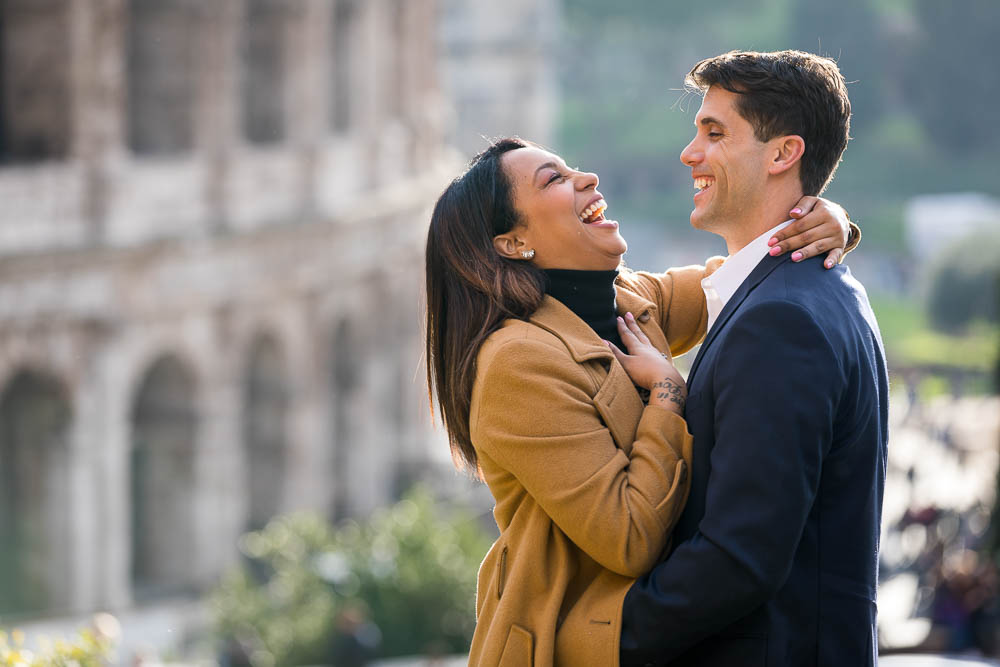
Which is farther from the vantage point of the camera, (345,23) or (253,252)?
(345,23)

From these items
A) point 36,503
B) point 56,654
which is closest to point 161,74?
point 36,503

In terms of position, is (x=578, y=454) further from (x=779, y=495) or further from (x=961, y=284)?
(x=961, y=284)

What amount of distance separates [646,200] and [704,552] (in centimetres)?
7076

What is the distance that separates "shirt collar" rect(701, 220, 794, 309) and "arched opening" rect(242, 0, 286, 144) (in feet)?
73.7

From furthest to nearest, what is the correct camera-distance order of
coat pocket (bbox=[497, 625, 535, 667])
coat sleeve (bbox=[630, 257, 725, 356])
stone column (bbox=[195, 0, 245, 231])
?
stone column (bbox=[195, 0, 245, 231]) → coat sleeve (bbox=[630, 257, 725, 356]) → coat pocket (bbox=[497, 625, 535, 667])

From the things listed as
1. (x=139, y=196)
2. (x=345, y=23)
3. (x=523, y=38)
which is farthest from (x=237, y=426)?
(x=523, y=38)

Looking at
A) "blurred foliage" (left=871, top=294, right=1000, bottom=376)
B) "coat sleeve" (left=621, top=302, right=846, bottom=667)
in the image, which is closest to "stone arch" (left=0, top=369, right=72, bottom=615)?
"coat sleeve" (left=621, top=302, right=846, bottom=667)

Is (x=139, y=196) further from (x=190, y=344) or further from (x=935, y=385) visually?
Answer: (x=935, y=385)

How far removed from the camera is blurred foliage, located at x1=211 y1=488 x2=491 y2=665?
56.1 ft

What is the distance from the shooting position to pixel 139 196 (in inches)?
859

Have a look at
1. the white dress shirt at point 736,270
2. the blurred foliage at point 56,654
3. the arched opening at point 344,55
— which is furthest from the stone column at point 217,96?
the white dress shirt at point 736,270

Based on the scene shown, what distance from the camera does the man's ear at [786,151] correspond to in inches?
165

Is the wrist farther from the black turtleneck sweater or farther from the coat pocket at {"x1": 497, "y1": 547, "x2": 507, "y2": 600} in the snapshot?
the coat pocket at {"x1": 497, "y1": 547, "x2": 507, "y2": 600}

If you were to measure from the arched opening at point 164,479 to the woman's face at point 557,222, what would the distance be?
792 inches
